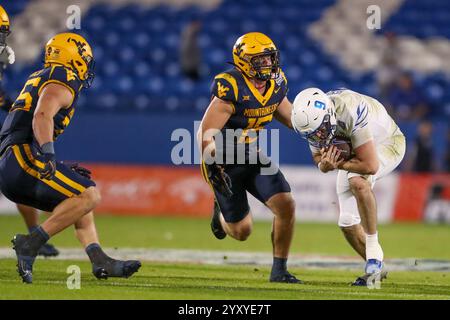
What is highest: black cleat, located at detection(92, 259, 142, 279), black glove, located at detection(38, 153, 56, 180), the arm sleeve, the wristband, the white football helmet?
the arm sleeve

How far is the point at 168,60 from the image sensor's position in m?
19.6

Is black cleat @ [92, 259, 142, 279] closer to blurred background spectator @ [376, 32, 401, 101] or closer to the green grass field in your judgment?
the green grass field

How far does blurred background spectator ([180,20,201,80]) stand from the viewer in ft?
58.6

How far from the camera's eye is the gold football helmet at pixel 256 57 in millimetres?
8031

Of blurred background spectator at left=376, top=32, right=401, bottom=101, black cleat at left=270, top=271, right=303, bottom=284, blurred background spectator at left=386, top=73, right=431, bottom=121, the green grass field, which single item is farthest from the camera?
blurred background spectator at left=376, top=32, right=401, bottom=101

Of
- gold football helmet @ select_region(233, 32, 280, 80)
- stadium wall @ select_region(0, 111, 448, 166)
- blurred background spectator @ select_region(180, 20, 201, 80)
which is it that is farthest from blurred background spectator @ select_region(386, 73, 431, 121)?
gold football helmet @ select_region(233, 32, 280, 80)

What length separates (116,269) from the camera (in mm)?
7422

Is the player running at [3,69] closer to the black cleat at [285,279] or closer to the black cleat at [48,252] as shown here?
the black cleat at [48,252]

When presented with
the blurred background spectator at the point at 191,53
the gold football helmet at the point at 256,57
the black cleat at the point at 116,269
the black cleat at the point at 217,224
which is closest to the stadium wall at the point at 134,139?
the blurred background spectator at the point at 191,53

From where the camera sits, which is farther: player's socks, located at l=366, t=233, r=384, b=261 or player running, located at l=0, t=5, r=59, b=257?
→ player running, located at l=0, t=5, r=59, b=257

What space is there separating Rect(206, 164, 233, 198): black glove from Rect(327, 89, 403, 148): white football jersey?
3.28 feet

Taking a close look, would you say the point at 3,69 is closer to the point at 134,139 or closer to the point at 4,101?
the point at 4,101

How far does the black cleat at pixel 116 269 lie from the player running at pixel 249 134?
41.6 inches
